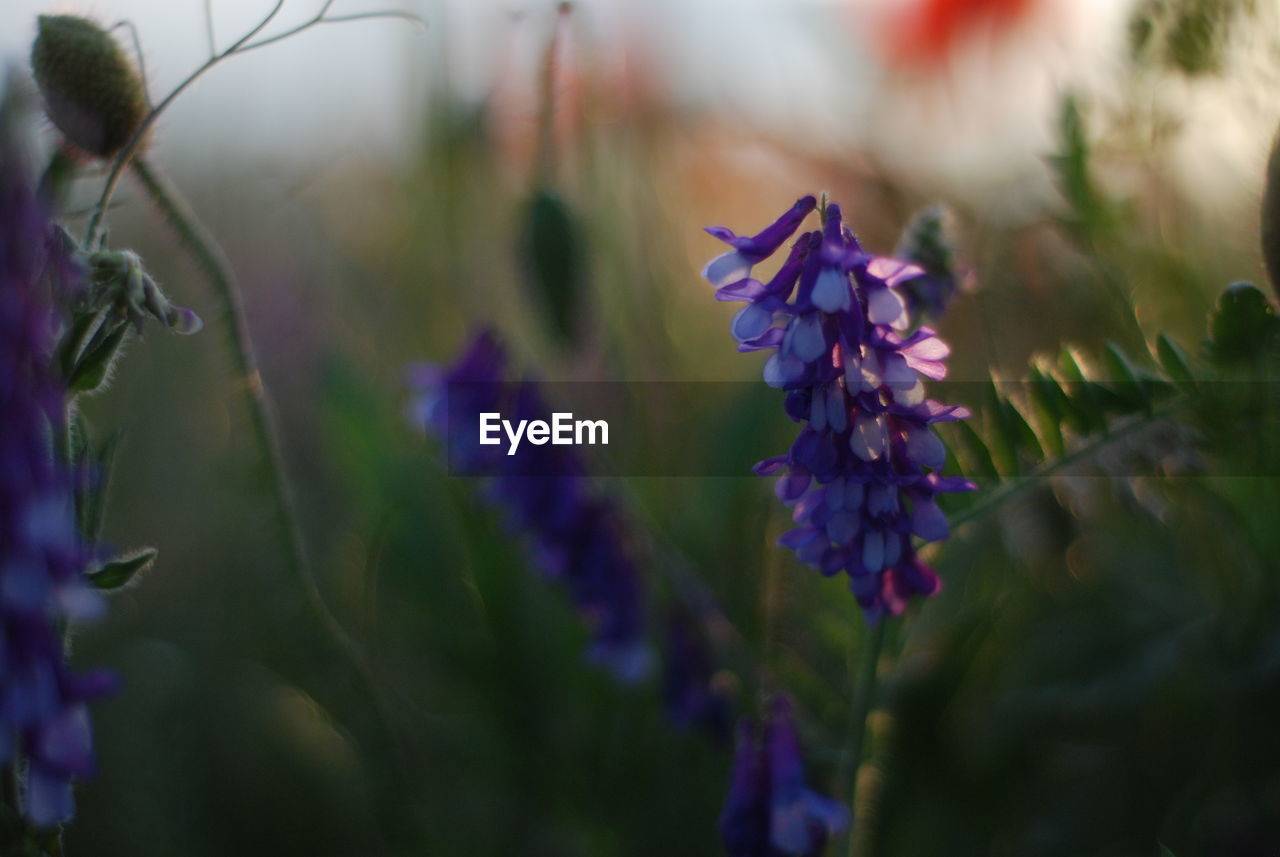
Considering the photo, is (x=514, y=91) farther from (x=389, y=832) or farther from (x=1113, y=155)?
(x=389, y=832)

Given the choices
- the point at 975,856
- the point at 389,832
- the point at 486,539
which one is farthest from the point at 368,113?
the point at 975,856

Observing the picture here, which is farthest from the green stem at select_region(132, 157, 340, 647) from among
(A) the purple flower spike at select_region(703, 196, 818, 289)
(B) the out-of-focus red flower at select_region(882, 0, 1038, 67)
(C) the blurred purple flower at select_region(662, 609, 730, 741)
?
(B) the out-of-focus red flower at select_region(882, 0, 1038, 67)

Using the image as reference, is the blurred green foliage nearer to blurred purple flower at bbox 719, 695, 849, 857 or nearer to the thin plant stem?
blurred purple flower at bbox 719, 695, 849, 857

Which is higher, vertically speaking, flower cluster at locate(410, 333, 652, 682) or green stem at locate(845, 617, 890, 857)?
flower cluster at locate(410, 333, 652, 682)

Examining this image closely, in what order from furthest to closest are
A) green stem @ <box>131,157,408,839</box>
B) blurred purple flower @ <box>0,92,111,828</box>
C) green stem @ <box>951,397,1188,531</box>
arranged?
green stem @ <box>131,157,408,839</box> < green stem @ <box>951,397,1188,531</box> < blurred purple flower @ <box>0,92,111,828</box>

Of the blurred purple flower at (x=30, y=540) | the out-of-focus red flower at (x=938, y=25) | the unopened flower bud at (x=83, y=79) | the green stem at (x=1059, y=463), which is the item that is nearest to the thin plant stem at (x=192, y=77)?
the unopened flower bud at (x=83, y=79)

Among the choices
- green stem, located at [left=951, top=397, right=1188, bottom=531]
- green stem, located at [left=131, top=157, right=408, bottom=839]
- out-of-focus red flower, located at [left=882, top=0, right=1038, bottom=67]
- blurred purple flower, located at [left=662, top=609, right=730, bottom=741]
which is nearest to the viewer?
green stem, located at [left=951, top=397, right=1188, bottom=531]

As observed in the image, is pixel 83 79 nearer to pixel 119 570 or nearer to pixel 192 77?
pixel 192 77
